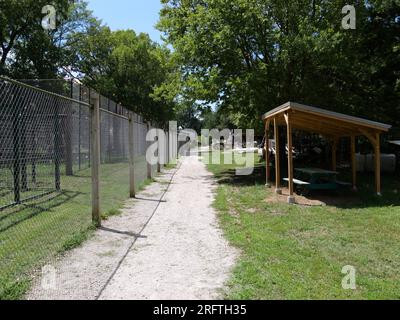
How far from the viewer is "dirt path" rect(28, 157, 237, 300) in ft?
14.9

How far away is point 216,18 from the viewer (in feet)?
54.2

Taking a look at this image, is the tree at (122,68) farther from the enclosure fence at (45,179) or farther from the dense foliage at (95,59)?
the enclosure fence at (45,179)

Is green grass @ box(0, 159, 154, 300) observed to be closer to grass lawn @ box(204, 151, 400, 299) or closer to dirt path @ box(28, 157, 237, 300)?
dirt path @ box(28, 157, 237, 300)

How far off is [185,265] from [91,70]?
41418 millimetres

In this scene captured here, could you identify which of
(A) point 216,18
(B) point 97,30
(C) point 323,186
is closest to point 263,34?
(A) point 216,18

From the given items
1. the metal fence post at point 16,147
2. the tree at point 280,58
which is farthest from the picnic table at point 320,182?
the metal fence post at point 16,147

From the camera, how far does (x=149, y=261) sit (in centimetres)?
574

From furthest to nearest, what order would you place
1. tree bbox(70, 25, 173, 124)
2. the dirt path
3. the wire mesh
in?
tree bbox(70, 25, 173, 124) < the wire mesh < the dirt path

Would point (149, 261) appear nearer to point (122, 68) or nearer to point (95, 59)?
point (122, 68)

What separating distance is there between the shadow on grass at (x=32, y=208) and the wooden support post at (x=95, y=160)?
1286 mm

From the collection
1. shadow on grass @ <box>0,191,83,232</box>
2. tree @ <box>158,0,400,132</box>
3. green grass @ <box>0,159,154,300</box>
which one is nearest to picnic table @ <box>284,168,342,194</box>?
green grass @ <box>0,159,154,300</box>

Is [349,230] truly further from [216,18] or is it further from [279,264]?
[216,18]

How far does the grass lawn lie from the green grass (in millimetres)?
2382
